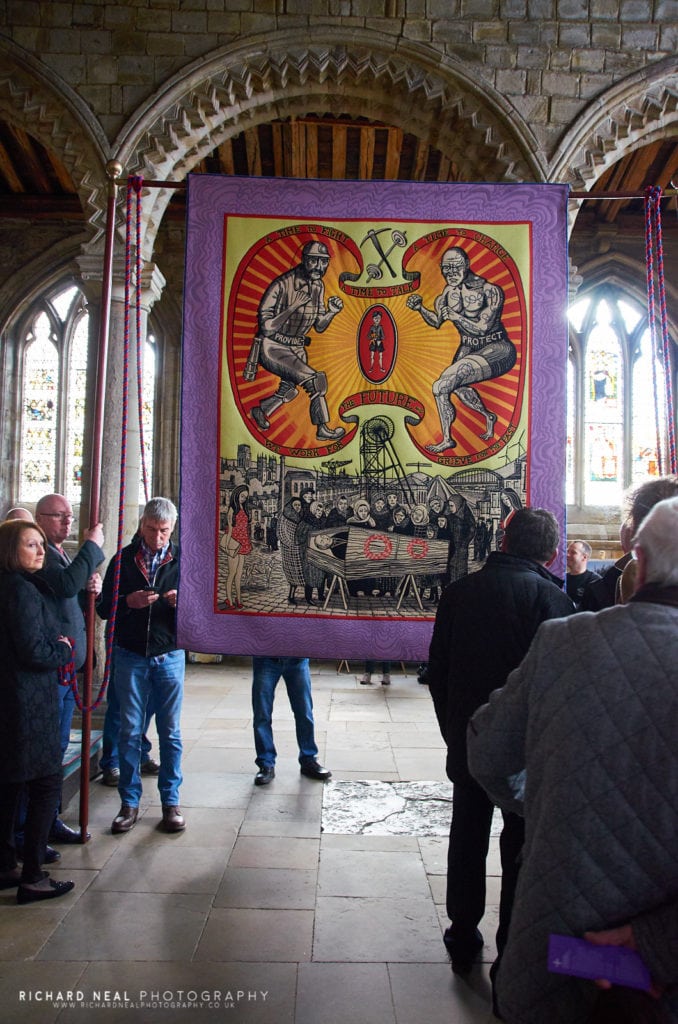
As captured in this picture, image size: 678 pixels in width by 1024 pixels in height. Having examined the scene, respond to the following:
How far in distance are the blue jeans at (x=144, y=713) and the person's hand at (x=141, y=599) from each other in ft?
0.78

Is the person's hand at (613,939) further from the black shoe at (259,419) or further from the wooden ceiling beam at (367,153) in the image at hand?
the wooden ceiling beam at (367,153)

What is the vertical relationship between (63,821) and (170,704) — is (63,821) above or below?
below

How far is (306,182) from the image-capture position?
3.17 metres

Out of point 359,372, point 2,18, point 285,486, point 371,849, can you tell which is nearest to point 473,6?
point 2,18

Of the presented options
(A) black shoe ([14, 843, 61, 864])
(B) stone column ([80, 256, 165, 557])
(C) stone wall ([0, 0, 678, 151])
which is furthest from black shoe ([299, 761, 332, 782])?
(C) stone wall ([0, 0, 678, 151])

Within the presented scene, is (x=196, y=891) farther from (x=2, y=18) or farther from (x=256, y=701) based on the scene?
(x=2, y=18)

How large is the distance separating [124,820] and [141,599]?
1042mm

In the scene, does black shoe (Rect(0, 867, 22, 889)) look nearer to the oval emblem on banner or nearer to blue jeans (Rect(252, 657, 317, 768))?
blue jeans (Rect(252, 657, 317, 768))

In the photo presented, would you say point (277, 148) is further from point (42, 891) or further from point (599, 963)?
point (599, 963)

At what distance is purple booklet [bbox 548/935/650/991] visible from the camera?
1.28 m

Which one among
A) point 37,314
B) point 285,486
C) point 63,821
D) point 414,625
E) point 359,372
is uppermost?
point 37,314

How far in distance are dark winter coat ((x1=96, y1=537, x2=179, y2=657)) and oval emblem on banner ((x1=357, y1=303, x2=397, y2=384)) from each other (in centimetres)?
137

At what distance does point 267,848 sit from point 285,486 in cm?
167

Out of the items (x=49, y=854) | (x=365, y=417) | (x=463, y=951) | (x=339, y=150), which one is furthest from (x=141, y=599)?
(x=339, y=150)
